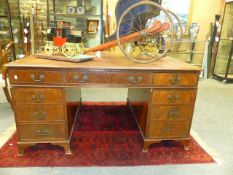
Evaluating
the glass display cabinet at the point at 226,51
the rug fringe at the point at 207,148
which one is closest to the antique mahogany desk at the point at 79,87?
the rug fringe at the point at 207,148

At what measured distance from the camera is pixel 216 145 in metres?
1.89

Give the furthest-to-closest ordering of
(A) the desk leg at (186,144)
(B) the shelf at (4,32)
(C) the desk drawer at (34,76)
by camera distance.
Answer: (B) the shelf at (4,32) → (A) the desk leg at (186,144) → (C) the desk drawer at (34,76)

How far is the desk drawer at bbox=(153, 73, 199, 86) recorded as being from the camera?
60.4 inches

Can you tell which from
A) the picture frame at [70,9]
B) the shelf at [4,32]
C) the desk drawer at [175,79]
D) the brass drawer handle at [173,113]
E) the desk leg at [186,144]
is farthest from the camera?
the shelf at [4,32]

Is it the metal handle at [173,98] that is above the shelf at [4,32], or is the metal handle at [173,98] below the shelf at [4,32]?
below

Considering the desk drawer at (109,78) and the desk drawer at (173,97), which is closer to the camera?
the desk drawer at (109,78)

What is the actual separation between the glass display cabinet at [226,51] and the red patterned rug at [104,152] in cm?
289

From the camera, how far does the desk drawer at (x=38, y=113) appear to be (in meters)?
1.52

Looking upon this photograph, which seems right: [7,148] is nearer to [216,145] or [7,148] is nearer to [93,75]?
[93,75]

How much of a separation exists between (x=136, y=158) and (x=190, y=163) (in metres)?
0.46

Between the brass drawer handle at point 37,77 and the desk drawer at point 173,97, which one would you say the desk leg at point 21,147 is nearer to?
the brass drawer handle at point 37,77

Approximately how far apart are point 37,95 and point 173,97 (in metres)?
1.11

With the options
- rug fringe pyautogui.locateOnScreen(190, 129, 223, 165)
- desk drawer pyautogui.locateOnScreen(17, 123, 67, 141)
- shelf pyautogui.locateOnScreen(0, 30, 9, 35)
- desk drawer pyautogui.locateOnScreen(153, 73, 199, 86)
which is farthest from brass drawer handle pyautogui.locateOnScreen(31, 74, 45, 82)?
shelf pyautogui.locateOnScreen(0, 30, 9, 35)

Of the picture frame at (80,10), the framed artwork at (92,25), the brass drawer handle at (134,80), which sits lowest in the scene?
the brass drawer handle at (134,80)
